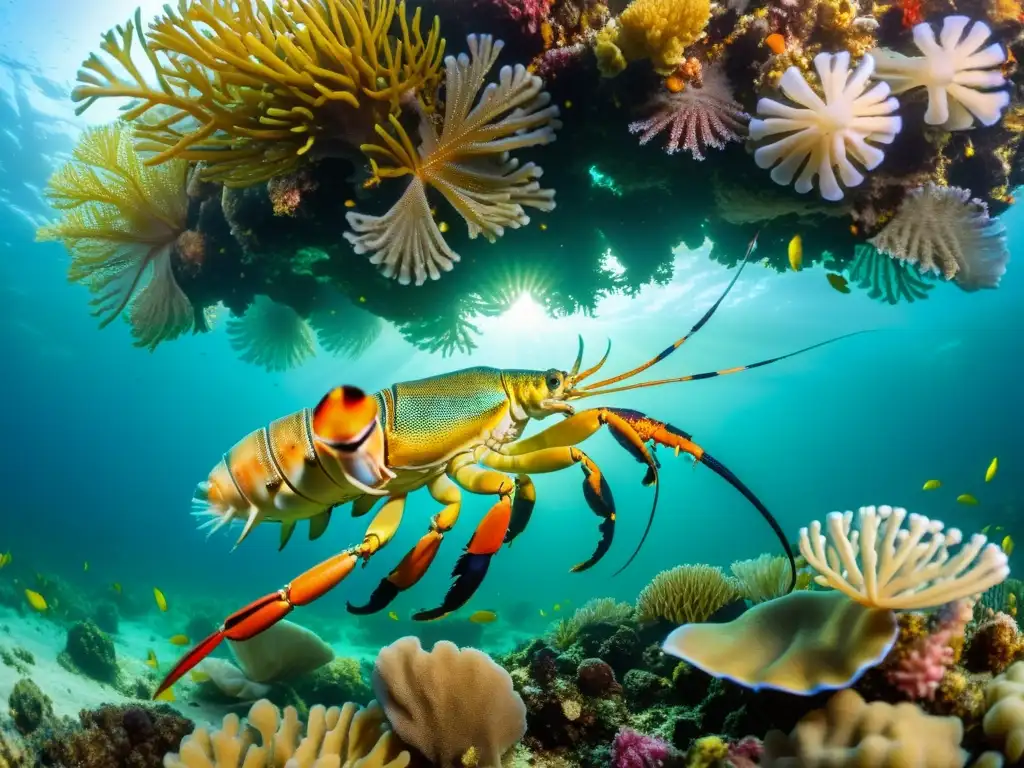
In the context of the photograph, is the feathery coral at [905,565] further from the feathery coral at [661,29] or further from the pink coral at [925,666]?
the feathery coral at [661,29]

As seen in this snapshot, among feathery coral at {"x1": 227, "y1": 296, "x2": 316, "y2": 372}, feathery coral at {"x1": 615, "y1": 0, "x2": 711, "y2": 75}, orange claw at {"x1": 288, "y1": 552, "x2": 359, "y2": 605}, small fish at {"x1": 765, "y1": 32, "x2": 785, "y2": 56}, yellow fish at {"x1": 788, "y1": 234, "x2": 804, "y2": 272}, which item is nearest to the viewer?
orange claw at {"x1": 288, "y1": 552, "x2": 359, "y2": 605}

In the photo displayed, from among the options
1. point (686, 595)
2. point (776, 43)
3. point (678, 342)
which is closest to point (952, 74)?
point (776, 43)

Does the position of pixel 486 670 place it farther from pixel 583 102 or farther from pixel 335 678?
pixel 335 678

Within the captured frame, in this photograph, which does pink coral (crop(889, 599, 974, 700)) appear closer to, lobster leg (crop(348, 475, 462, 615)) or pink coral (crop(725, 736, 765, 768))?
pink coral (crop(725, 736, 765, 768))

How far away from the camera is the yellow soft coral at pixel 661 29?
3909 millimetres

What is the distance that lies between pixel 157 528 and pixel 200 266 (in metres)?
71.3

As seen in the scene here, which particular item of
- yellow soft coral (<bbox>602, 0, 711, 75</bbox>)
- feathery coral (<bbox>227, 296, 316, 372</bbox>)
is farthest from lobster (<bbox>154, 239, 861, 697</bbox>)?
feathery coral (<bbox>227, 296, 316, 372</bbox>)

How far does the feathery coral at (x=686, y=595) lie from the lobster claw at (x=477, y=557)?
3.98 meters

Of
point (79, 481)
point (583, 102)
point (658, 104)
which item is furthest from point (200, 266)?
point (79, 481)

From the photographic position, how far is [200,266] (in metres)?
6.52

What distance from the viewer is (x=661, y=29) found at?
3945 millimetres

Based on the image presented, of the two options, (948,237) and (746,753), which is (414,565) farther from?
(948,237)

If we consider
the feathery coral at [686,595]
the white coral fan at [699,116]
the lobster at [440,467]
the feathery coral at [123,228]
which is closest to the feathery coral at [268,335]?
the feathery coral at [123,228]

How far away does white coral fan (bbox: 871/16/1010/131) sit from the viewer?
376 cm
